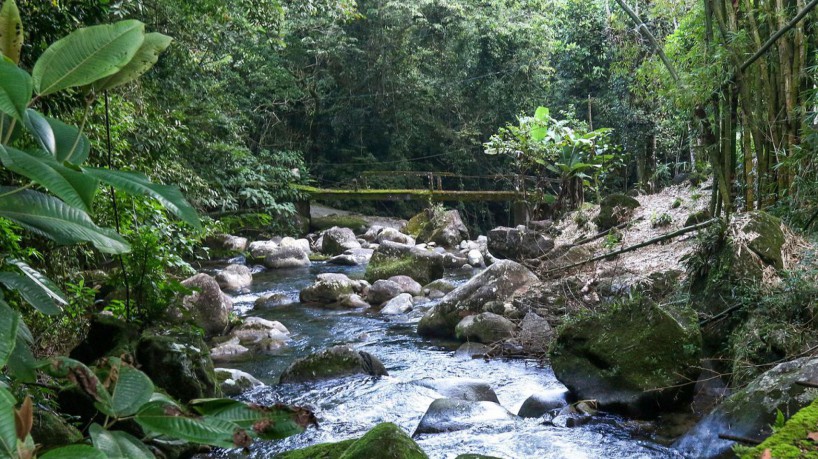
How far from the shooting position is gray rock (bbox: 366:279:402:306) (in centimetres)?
871

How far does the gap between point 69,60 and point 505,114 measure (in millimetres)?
17137

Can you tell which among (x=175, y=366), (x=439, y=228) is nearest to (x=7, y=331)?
(x=175, y=366)

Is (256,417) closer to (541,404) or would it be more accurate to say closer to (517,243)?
(541,404)

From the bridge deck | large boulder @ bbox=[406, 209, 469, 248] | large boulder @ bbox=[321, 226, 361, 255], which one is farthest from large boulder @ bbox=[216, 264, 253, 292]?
large boulder @ bbox=[406, 209, 469, 248]

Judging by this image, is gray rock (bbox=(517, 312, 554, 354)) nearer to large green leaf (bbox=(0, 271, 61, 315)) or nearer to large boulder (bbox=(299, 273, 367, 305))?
large boulder (bbox=(299, 273, 367, 305))

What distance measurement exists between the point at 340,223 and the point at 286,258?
462cm

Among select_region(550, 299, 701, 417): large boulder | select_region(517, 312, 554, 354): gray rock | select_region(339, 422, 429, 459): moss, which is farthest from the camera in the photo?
select_region(517, 312, 554, 354): gray rock

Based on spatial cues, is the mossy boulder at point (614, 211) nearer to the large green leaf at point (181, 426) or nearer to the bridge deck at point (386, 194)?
the bridge deck at point (386, 194)

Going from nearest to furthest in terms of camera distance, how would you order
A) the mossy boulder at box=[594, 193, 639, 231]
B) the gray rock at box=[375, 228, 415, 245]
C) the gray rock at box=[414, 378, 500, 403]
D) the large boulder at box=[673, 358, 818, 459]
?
the large boulder at box=[673, 358, 818, 459]
the gray rock at box=[414, 378, 500, 403]
the mossy boulder at box=[594, 193, 639, 231]
the gray rock at box=[375, 228, 415, 245]

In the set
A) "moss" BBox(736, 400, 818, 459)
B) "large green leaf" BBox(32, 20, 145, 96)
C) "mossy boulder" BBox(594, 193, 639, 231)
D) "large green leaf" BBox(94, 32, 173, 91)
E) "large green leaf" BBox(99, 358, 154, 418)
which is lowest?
"mossy boulder" BBox(594, 193, 639, 231)

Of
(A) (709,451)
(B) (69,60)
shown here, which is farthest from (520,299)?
(B) (69,60)

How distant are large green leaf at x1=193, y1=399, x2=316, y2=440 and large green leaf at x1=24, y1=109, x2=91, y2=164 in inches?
23.1

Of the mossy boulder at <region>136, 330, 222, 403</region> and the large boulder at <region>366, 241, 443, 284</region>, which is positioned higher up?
the mossy boulder at <region>136, 330, 222, 403</region>

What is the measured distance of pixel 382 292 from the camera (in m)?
8.77
